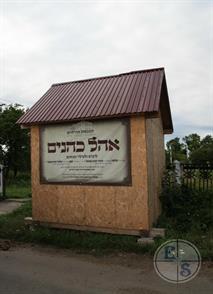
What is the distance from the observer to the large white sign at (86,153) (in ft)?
29.5

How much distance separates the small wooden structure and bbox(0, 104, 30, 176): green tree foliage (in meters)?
16.6

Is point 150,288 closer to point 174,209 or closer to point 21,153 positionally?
point 174,209

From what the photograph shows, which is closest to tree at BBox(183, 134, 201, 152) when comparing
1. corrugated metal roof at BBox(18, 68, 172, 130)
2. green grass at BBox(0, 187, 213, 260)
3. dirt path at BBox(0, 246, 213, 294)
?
corrugated metal roof at BBox(18, 68, 172, 130)

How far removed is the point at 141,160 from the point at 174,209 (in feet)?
8.48

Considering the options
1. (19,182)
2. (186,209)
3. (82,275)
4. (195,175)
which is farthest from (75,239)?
(19,182)

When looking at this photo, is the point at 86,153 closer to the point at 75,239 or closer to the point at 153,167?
the point at 153,167

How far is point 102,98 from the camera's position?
9758 millimetres

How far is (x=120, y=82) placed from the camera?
34.1ft

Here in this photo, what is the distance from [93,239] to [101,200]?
103cm

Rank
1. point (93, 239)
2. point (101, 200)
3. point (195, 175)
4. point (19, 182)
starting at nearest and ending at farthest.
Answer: point (93, 239) → point (101, 200) → point (195, 175) → point (19, 182)

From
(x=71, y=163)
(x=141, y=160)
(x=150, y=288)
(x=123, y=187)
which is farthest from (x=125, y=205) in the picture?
(x=150, y=288)

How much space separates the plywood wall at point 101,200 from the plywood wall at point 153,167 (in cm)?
36

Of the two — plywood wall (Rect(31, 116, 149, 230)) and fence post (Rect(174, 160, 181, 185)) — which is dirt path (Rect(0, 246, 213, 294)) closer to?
plywood wall (Rect(31, 116, 149, 230))

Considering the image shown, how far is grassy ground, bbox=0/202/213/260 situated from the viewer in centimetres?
790
